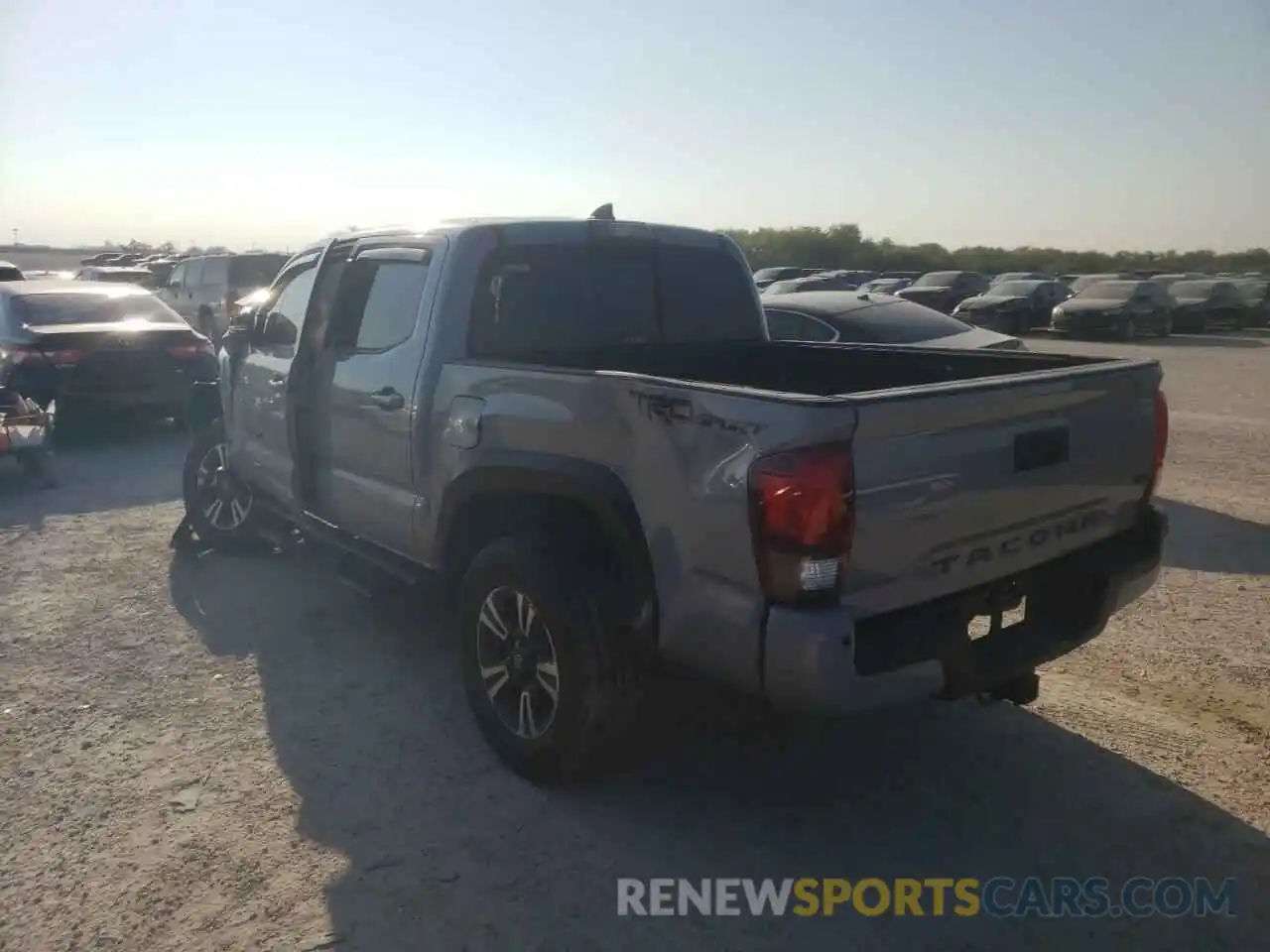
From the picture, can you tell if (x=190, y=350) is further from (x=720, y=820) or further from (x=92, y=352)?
(x=720, y=820)

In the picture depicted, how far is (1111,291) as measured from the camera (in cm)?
2792

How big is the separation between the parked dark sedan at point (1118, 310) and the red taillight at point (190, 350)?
73.8 feet

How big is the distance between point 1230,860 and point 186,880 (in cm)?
333

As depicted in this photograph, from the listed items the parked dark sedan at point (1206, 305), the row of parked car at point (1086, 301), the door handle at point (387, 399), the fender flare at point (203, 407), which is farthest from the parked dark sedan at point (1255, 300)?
the door handle at point (387, 399)

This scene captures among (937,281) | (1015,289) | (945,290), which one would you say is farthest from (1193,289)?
(937,281)

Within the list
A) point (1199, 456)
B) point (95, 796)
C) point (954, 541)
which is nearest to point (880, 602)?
point (954, 541)

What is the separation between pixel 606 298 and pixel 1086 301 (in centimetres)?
2571

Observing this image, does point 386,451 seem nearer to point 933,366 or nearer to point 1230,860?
point 933,366

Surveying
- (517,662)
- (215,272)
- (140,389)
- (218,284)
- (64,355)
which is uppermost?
(215,272)

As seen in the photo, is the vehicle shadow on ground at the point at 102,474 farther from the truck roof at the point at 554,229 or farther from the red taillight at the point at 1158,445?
the red taillight at the point at 1158,445

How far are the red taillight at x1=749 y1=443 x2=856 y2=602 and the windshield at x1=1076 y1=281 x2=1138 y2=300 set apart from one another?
1082 inches

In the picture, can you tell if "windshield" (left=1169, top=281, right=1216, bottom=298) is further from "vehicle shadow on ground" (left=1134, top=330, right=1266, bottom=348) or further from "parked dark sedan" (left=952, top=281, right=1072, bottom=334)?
"parked dark sedan" (left=952, top=281, right=1072, bottom=334)

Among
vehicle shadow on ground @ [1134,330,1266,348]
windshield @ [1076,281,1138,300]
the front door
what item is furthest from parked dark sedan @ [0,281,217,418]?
windshield @ [1076,281,1138,300]

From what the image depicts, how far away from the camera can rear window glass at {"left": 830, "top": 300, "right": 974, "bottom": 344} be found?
28.2 ft
